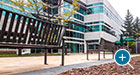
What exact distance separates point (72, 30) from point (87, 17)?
892cm

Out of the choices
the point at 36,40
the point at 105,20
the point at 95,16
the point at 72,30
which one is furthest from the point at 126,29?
the point at 36,40

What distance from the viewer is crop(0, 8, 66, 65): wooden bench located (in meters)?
3.31

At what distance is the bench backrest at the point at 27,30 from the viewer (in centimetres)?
332

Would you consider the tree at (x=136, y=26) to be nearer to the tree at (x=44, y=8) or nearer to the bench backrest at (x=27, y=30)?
the tree at (x=44, y=8)

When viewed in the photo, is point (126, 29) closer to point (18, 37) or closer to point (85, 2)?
point (85, 2)

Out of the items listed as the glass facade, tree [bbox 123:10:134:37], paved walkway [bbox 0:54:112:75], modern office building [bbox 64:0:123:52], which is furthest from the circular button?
tree [bbox 123:10:134:37]

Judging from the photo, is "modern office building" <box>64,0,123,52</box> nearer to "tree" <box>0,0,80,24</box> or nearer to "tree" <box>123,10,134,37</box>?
"tree" <box>123,10,134,37</box>

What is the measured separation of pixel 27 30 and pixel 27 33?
0.26ft

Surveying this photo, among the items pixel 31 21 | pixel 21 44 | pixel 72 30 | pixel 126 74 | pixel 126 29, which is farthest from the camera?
pixel 126 29

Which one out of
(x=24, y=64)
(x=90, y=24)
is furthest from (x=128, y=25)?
(x=24, y=64)

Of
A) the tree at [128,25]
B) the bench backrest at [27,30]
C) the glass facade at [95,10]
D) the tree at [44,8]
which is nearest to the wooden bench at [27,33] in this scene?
the bench backrest at [27,30]

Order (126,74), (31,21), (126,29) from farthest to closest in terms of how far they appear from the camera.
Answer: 1. (126,29)
2. (31,21)
3. (126,74)

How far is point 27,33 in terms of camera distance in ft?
12.8

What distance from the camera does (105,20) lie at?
48094 mm
